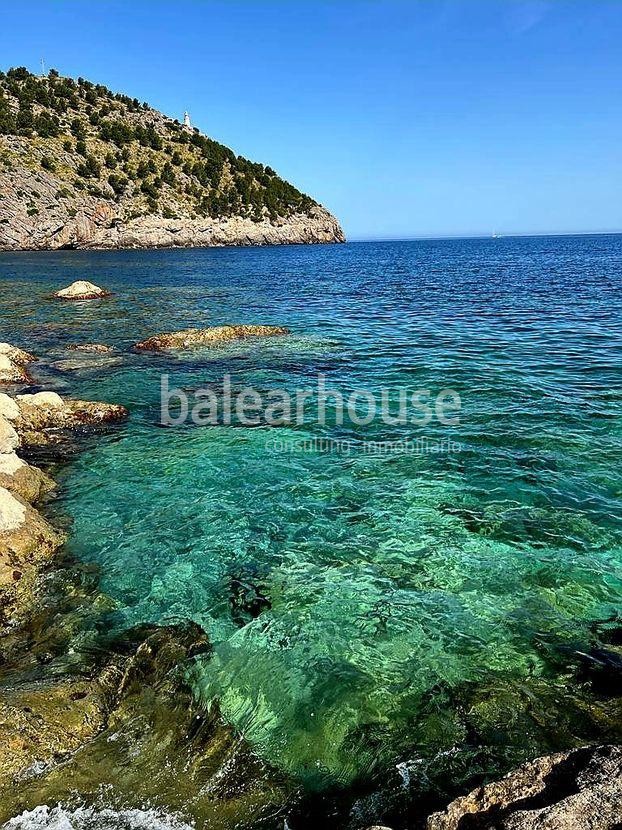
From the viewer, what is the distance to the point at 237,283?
212 ft

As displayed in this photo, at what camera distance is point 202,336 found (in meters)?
30.5

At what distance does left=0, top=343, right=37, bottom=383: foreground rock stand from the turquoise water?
1.52 meters

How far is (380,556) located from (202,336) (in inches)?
891

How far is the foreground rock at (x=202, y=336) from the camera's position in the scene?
29.0 m

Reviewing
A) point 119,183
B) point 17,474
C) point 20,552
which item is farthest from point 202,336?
point 119,183

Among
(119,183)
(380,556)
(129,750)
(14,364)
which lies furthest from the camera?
(119,183)

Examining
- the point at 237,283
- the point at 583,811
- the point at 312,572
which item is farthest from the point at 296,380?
the point at 237,283

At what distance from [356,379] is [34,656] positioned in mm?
17385

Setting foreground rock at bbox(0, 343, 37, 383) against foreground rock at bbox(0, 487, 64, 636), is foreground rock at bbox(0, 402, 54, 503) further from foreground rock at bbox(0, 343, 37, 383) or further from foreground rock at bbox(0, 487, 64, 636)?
foreground rock at bbox(0, 343, 37, 383)

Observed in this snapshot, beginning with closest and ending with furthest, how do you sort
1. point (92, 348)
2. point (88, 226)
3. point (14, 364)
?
point (14, 364) < point (92, 348) < point (88, 226)

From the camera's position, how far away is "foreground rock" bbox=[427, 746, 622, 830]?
161 inches

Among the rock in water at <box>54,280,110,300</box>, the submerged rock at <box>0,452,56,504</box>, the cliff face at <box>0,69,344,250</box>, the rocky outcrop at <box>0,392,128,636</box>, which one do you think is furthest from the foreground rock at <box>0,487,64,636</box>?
the cliff face at <box>0,69,344,250</box>

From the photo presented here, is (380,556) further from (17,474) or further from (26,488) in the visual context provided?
(17,474)

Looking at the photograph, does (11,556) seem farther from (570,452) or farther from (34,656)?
(570,452)
